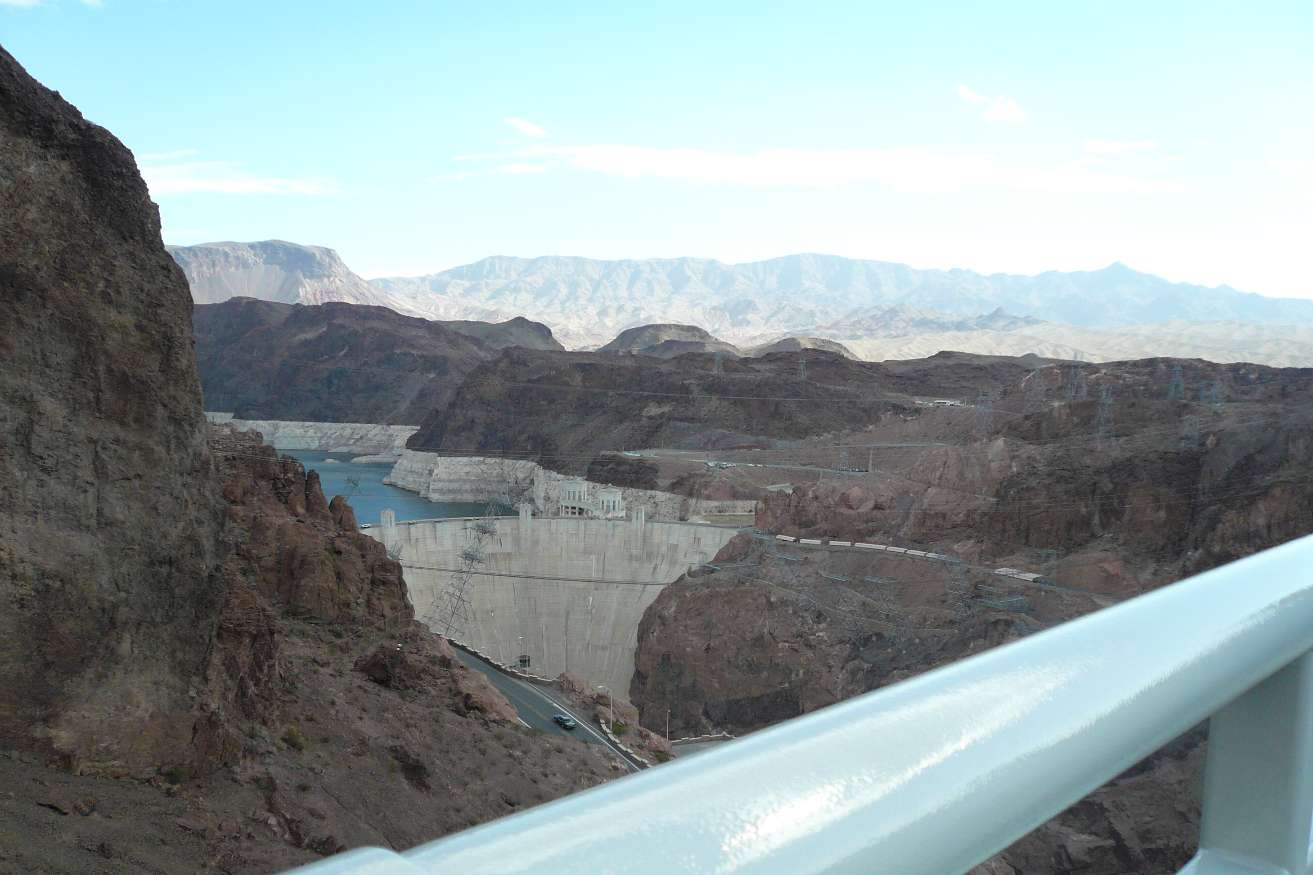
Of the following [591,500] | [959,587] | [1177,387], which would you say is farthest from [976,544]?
[591,500]

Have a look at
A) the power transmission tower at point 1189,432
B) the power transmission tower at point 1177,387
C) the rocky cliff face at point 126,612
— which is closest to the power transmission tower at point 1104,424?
the power transmission tower at point 1189,432

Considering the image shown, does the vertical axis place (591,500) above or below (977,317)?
below

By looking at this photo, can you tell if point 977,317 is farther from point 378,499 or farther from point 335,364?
point 378,499

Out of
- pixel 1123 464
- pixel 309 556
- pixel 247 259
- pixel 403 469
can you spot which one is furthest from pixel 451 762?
pixel 247 259

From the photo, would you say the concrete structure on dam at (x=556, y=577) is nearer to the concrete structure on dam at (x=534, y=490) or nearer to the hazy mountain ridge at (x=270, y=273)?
the concrete structure on dam at (x=534, y=490)

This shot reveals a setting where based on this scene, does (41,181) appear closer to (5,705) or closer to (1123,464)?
(5,705)

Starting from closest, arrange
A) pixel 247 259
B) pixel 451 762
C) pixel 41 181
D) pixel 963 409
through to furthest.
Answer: pixel 41 181, pixel 451 762, pixel 963 409, pixel 247 259

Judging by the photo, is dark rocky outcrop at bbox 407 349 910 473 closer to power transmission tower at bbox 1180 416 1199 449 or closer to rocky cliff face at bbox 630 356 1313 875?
rocky cliff face at bbox 630 356 1313 875
